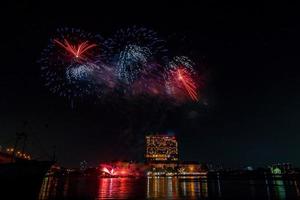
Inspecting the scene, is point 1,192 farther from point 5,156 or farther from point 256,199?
point 256,199

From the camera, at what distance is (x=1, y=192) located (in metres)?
44.9

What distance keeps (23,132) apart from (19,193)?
25.1m

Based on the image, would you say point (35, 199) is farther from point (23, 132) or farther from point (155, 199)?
point (23, 132)

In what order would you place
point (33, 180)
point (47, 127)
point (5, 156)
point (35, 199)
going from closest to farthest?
point (35, 199) < point (33, 180) < point (47, 127) < point (5, 156)

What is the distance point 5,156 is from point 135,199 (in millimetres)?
55930

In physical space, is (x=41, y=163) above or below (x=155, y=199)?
above

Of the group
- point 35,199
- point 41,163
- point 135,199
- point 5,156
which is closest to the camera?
point 135,199

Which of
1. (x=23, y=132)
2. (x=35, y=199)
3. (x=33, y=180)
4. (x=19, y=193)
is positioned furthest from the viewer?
(x=23, y=132)

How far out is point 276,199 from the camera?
126 feet

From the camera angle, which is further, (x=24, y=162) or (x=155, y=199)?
(x=24, y=162)

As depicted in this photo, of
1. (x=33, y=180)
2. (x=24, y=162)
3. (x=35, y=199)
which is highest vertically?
(x=24, y=162)

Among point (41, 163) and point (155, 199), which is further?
point (41, 163)

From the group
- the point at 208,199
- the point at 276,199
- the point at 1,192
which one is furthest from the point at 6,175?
the point at 276,199

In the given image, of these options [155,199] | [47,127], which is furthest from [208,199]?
[47,127]
